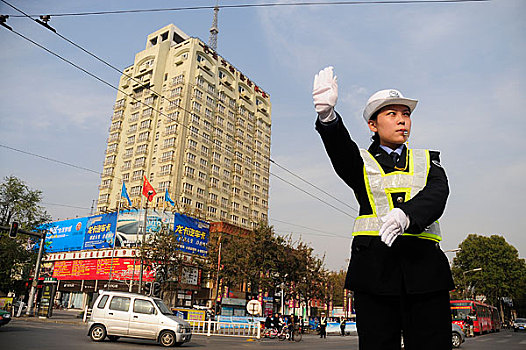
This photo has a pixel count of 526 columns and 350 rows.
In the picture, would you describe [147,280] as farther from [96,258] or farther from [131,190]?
[131,190]

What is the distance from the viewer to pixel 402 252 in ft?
8.02

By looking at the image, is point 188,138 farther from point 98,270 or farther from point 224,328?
point 224,328

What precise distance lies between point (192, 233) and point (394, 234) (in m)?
43.5

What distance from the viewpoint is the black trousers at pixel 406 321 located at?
91.4 inches

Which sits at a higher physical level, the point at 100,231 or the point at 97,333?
the point at 100,231

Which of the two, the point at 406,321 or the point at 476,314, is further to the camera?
the point at 476,314

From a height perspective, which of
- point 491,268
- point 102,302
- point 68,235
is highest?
point 68,235

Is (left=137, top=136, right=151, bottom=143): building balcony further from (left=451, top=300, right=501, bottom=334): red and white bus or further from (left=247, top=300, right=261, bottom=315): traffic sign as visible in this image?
(left=451, top=300, right=501, bottom=334): red and white bus

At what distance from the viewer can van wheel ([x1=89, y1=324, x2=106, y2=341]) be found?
14.2m

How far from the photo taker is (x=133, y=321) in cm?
1453

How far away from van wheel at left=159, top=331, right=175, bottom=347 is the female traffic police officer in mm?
13319

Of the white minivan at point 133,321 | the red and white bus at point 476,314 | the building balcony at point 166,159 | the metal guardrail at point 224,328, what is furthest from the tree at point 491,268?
the white minivan at point 133,321

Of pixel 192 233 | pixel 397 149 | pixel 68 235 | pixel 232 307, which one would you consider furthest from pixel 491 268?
pixel 397 149

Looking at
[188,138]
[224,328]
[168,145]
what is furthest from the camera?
[188,138]
